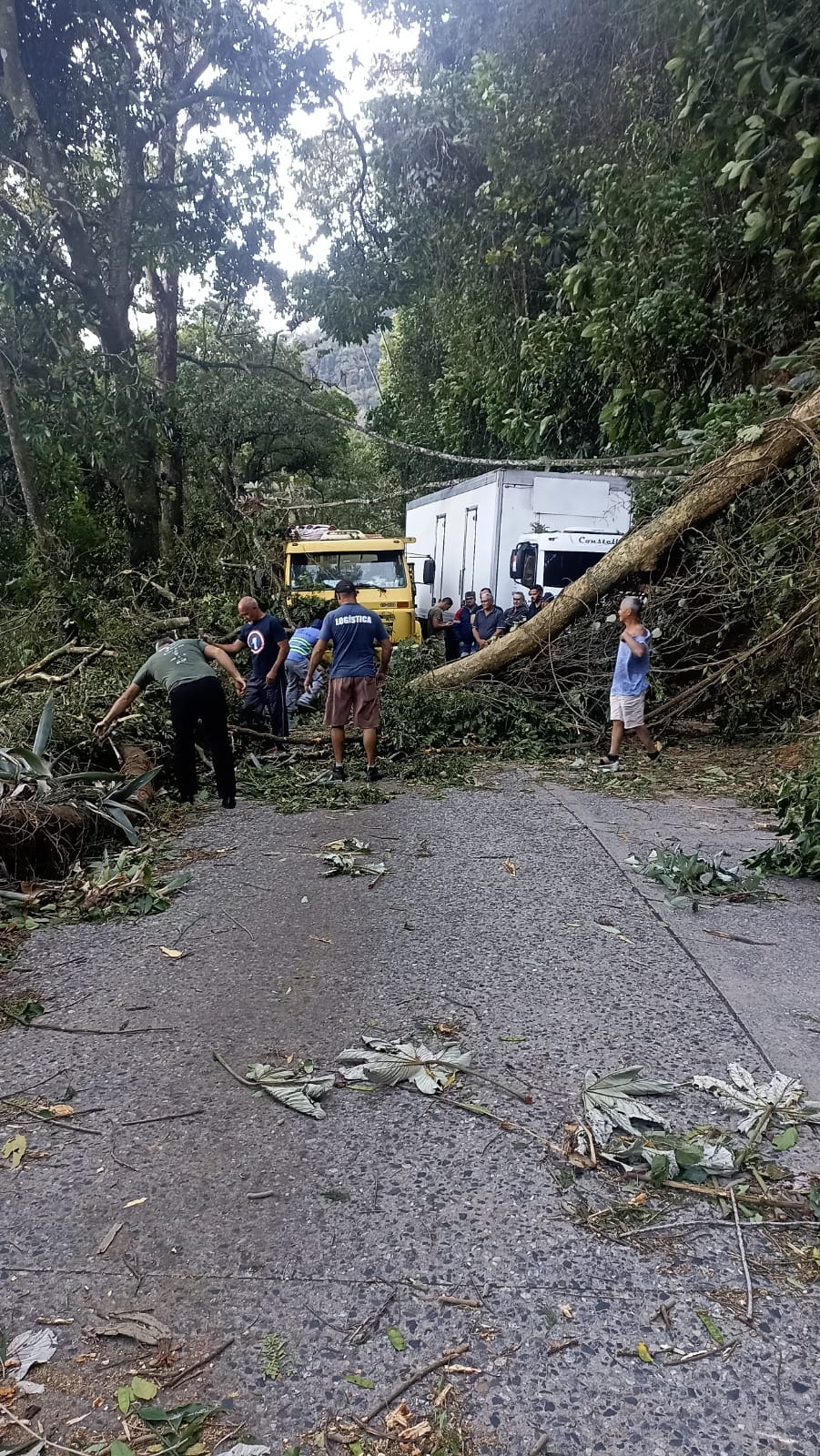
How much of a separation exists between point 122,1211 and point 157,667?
500 cm

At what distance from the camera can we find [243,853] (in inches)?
232

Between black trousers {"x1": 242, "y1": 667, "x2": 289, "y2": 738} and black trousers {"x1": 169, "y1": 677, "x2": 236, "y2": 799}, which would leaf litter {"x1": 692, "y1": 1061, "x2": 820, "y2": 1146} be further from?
black trousers {"x1": 242, "y1": 667, "x2": 289, "y2": 738}

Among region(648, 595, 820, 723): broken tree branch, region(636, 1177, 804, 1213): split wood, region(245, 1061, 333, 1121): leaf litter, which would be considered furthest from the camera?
region(648, 595, 820, 723): broken tree branch

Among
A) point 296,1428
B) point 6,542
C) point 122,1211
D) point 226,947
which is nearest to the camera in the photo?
point 296,1428

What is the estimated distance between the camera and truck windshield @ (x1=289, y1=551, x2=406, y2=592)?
546 inches

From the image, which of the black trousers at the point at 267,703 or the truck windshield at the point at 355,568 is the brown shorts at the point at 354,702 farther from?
the truck windshield at the point at 355,568

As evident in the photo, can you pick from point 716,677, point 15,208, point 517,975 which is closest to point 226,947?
point 517,975

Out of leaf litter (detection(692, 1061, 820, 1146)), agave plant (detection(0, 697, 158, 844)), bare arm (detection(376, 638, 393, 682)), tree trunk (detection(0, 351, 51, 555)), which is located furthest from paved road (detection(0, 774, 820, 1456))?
tree trunk (detection(0, 351, 51, 555))

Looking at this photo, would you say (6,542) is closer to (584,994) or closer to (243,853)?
(243,853)

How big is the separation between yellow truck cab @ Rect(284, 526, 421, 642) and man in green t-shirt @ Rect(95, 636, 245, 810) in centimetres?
643

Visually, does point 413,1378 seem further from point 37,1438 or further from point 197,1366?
point 37,1438

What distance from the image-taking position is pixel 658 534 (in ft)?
30.9

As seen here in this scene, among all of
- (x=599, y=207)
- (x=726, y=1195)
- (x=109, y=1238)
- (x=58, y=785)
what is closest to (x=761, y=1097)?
(x=726, y=1195)

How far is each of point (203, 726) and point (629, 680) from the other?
13.0 ft
